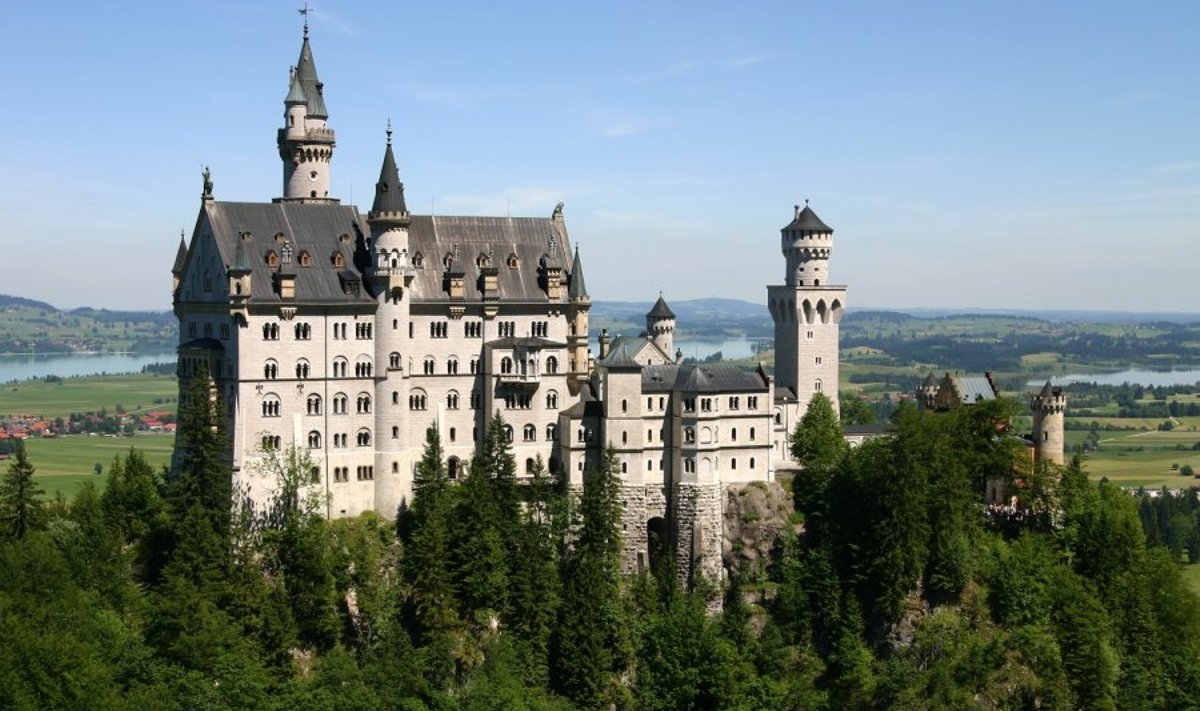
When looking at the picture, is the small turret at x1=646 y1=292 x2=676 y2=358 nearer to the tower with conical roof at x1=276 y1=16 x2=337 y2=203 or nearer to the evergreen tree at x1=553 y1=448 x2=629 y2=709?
the evergreen tree at x1=553 y1=448 x2=629 y2=709

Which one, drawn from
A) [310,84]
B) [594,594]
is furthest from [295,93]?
[594,594]

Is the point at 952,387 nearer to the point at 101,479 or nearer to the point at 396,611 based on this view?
the point at 396,611

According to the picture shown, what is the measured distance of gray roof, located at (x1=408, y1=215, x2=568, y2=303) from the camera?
102m

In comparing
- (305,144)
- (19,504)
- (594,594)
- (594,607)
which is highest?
(305,144)

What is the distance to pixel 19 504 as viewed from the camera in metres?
90.2

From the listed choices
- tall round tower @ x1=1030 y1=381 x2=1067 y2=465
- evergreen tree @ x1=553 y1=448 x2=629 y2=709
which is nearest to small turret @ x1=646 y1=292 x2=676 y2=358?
evergreen tree @ x1=553 y1=448 x2=629 y2=709

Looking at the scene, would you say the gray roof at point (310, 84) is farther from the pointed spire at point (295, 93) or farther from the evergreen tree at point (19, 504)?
the evergreen tree at point (19, 504)

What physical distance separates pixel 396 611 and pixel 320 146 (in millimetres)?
34073

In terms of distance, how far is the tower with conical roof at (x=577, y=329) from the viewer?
104438 millimetres

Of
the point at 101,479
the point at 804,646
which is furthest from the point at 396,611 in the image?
the point at 101,479

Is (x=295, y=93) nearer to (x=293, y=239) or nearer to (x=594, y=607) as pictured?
(x=293, y=239)

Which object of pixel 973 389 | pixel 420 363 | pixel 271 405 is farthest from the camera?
pixel 973 389

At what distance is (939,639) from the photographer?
95938mm

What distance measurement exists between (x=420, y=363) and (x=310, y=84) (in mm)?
22037
